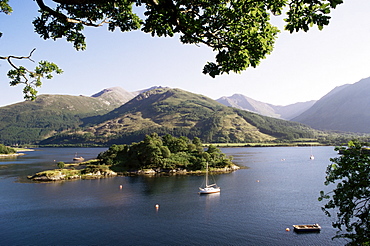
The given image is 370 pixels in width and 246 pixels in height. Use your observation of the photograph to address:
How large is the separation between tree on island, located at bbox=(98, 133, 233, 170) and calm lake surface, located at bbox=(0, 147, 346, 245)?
24928 millimetres

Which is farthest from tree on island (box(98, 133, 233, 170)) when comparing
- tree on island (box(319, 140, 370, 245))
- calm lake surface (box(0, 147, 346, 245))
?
tree on island (box(319, 140, 370, 245))

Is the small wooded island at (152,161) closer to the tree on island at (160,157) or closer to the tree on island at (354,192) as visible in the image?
the tree on island at (160,157)

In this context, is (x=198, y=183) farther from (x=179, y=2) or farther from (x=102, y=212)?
(x=179, y=2)

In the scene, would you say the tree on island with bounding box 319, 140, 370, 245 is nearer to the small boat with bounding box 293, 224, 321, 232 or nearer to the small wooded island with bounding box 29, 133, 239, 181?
the small boat with bounding box 293, 224, 321, 232

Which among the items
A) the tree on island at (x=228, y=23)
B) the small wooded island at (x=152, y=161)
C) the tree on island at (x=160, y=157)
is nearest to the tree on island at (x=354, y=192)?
the tree on island at (x=228, y=23)

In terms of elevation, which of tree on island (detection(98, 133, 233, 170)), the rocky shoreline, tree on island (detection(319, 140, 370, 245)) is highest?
tree on island (detection(319, 140, 370, 245))

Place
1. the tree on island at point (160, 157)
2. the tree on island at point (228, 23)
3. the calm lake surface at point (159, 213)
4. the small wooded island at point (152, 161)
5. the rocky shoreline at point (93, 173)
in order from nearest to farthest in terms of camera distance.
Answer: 1. the tree on island at point (228, 23)
2. the calm lake surface at point (159, 213)
3. the rocky shoreline at point (93, 173)
4. the small wooded island at point (152, 161)
5. the tree on island at point (160, 157)

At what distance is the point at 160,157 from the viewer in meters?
116

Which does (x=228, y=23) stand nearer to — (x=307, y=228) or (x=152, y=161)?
(x=307, y=228)

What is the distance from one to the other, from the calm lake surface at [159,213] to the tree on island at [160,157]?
2493cm

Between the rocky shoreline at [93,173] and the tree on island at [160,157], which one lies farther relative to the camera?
the tree on island at [160,157]

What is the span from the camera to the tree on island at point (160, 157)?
115438mm

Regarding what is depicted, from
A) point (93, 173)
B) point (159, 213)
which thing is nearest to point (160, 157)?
point (93, 173)

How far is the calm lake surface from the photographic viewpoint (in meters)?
42.7
